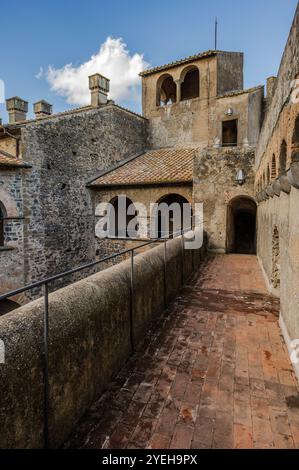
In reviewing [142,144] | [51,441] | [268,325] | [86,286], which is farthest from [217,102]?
[51,441]

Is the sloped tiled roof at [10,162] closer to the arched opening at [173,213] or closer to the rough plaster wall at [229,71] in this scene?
the arched opening at [173,213]

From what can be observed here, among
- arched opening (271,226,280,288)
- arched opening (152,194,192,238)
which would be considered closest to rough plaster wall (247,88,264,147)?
arched opening (152,194,192,238)

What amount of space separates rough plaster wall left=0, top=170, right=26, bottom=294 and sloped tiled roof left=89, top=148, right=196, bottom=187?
430 centimetres

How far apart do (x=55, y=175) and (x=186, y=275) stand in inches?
333

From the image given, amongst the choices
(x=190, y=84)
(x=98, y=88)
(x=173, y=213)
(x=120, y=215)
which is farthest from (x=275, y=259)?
(x=190, y=84)

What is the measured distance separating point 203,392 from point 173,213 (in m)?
13.3

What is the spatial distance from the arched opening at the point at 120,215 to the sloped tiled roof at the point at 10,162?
5061 mm

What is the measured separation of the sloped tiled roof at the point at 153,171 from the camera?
1323 cm

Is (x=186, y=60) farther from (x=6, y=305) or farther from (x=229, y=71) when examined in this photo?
(x=6, y=305)

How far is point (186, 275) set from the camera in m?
7.59

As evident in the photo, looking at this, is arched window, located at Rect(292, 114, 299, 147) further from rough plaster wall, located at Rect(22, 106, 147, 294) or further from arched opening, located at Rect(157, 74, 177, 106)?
arched opening, located at Rect(157, 74, 177, 106)

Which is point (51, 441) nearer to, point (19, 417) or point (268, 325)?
point (19, 417)

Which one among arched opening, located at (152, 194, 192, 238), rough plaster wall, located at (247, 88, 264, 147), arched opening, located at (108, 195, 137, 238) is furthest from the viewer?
rough plaster wall, located at (247, 88, 264, 147)

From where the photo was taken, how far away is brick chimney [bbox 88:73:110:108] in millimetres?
16188
